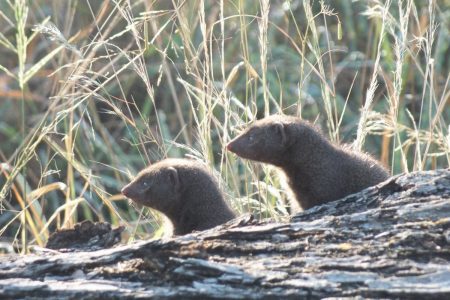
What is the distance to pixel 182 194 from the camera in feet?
13.5

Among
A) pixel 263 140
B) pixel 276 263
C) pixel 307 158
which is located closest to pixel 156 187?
pixel 263 140

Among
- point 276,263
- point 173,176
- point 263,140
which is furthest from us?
Result: point 173,176

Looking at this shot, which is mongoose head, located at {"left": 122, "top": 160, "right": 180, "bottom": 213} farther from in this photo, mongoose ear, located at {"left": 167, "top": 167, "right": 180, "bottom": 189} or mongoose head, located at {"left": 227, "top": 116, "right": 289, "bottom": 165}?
mongoose head, located at {"left": 227, "top": 116, "right": 289, "bottom": 165}

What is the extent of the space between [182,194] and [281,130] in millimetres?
518

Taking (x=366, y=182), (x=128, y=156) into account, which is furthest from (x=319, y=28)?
(x=366, y=182)

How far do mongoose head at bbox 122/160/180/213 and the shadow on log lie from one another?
1185 millimetres

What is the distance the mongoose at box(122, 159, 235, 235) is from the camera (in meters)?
3.99

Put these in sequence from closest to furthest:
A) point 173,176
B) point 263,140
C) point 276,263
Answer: point 276,263, point 263,140, point 173,176

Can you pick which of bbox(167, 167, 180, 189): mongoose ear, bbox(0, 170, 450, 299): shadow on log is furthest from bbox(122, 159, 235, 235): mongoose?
bbox(0, 170, 450, 299): shadow on log

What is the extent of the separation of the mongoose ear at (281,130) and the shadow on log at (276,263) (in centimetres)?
117

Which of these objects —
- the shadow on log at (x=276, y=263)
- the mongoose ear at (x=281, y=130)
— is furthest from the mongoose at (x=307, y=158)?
the shadow on log at (x=276, y=263)

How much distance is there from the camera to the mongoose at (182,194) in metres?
3.99

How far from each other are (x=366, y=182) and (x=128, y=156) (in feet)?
9.53

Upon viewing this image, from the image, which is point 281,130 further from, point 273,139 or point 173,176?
point 173,176
